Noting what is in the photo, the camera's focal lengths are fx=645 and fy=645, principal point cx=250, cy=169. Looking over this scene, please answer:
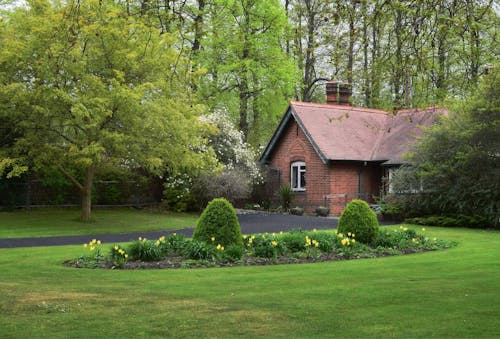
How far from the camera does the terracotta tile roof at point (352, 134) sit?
32531 mm

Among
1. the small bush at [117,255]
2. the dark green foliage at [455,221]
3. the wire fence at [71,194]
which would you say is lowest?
the small bush at [117,255]

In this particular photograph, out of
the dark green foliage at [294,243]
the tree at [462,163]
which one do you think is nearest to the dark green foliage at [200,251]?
the dark green foliage at [294,243]

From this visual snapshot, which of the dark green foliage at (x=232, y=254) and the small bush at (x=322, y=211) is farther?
the small bush at (x=322, y=211)

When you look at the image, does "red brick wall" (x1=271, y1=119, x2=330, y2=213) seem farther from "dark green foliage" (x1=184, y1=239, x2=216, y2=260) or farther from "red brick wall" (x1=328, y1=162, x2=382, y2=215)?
"dark green foliage" (x1=184, y1=239, x2=216, y2=260)

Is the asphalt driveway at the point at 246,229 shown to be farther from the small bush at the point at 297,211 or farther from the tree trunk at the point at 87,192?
the tree trunk at the point at 87,192

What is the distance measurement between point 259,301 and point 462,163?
19097 millimetres

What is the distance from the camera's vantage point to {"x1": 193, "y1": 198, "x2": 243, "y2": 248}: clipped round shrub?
14875 millimetres

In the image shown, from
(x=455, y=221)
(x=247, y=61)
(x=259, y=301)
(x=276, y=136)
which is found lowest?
(x=259, y=301)

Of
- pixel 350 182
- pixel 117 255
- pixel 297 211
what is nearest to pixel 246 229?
pixel 297 211

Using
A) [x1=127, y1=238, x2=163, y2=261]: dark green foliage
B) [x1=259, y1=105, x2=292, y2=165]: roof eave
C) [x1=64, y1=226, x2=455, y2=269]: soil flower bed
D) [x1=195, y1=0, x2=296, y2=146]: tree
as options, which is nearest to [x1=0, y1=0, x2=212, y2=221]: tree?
[x1=64, y1=226, x2=455, y2=269]: soil flower bed

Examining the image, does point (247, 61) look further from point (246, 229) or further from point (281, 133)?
point (246, 229)

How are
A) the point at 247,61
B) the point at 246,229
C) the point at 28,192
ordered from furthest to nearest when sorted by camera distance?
the point at 247,61 → the point at 28,192 → the point at 246,229

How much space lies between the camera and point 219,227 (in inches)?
588

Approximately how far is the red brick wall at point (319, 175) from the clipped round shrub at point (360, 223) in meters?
15.5
